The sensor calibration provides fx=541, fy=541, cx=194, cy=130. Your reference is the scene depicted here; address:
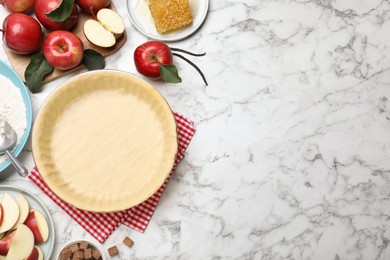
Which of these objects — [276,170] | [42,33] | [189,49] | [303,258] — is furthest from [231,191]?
[42,33]

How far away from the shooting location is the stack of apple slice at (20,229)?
3.42 ft

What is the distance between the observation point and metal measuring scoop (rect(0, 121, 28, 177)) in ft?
3.44

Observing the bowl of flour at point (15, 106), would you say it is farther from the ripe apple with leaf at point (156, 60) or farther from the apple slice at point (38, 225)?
the ripe apple with leaf at point (156, 60)

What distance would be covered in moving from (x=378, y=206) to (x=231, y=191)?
Result: 1.06 ft

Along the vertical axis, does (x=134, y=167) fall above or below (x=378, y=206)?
above

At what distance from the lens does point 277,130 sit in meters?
1.17

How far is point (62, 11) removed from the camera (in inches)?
41.3

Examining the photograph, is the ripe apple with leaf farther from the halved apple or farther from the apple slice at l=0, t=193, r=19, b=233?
the apple slice at l=0, t=193, r=19, b=233

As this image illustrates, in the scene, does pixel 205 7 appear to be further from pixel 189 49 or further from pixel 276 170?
pixel 276 170

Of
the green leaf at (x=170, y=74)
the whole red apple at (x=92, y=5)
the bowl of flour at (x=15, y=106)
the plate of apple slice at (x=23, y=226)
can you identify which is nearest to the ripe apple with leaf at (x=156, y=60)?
the green leaf at (x=170, y=74)

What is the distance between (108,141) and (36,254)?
26cm

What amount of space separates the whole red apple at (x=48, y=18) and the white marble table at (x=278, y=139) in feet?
0.35

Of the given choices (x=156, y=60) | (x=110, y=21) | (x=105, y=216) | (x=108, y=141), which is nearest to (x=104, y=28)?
(x=110, y=21)

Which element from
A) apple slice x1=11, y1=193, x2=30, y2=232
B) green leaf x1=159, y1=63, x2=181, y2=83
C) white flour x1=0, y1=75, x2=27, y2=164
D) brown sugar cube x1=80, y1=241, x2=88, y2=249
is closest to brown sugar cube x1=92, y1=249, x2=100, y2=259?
brown sugar cube x1=80, y1=241, x2=88, y2=249
